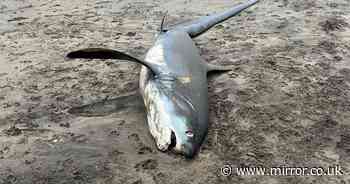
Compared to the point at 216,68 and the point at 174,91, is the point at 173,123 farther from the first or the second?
the point at 216,68

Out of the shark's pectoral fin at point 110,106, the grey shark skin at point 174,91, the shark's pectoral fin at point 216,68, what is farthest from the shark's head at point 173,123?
the shark's pectoral fin at point 216,68

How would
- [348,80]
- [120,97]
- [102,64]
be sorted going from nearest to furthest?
[120,97] → [348,80] → [102,64]

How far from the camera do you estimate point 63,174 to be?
2.81 metres

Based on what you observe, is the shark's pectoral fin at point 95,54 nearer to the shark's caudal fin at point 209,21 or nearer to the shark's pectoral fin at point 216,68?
the shark's pectoral fin at point 216,68

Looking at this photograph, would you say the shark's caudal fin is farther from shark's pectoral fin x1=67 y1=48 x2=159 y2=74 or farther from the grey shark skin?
shark's pectoral fin x1=67 y1=48 x2=159 y2=74

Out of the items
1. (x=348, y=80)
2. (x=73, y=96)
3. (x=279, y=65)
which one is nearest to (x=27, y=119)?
(x=73, y=96)

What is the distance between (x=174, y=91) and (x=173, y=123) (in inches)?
13.0

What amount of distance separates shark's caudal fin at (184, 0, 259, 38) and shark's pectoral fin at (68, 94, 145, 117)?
1.28m

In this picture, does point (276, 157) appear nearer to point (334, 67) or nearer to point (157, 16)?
point (334, 67)

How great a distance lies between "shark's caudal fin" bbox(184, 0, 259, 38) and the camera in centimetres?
475

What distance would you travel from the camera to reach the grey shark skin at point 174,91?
9.66 feet

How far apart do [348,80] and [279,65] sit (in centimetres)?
63

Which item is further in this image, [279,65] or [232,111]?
[279,65]

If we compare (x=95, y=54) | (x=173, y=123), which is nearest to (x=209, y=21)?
(x=95, y=54)
